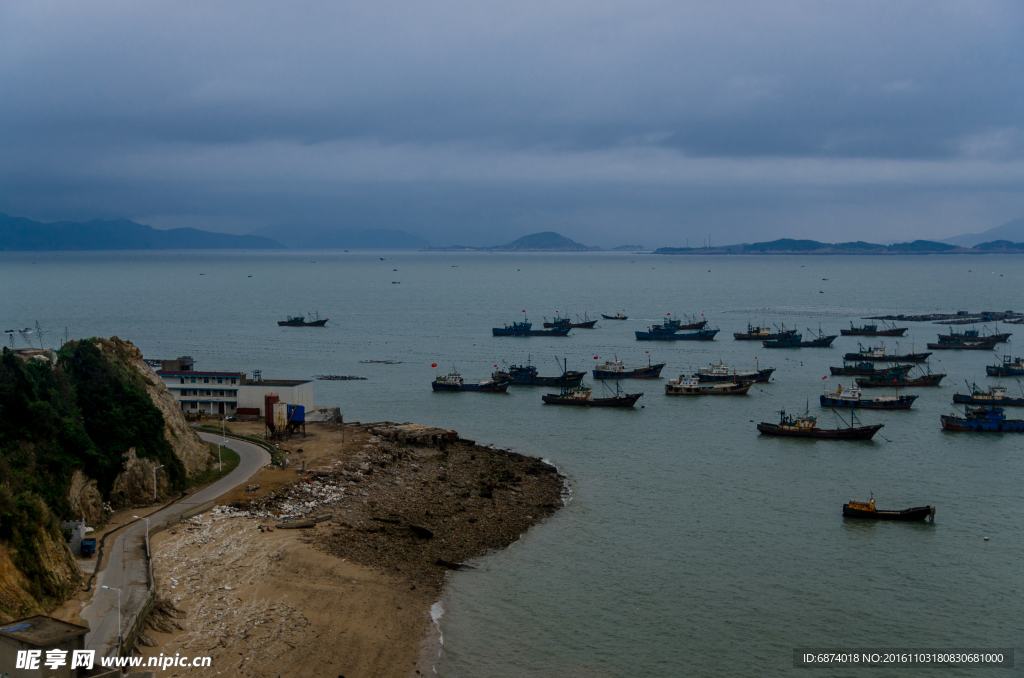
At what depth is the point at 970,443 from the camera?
6450cm

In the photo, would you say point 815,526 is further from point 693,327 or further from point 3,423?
point 693,327

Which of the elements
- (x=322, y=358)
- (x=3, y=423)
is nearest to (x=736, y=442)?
(x=3, y=423)

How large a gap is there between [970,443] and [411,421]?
42771 millimetres

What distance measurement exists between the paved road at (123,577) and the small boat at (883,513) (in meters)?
32.2

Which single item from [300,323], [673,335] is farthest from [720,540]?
[300,323]

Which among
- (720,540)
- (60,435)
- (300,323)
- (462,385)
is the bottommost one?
(720,540)

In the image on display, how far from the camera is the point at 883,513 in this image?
45312 mm

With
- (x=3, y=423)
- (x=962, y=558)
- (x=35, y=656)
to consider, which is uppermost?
(x=3, y=423)

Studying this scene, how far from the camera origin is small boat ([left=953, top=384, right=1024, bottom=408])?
79.0 m

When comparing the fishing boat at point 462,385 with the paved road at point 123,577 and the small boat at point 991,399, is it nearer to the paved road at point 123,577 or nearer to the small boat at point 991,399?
the paved road at point 123,577

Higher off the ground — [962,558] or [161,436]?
[161,436]

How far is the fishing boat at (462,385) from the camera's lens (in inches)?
3420

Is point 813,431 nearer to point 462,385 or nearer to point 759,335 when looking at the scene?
point 462,385

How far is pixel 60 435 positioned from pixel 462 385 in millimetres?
51594
